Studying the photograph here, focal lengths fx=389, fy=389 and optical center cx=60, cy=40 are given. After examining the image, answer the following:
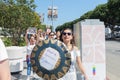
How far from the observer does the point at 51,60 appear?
4324 mm

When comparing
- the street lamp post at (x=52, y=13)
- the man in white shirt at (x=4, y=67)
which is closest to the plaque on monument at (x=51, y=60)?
the man in white shirt at (x=4, y=67)

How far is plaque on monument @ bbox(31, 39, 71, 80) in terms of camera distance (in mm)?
4242

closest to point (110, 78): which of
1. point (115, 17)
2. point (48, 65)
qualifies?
point (48, 65)

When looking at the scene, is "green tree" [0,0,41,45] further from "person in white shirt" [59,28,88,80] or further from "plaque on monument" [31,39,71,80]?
"plaque on monument" [31,39,71,80]

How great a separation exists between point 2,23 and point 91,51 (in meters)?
21.7

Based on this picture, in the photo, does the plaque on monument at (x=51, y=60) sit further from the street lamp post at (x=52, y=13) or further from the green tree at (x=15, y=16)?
the street lamp post at (x=52, y=13)

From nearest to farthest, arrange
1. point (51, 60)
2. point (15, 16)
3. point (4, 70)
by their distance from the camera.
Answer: point (4, 70) < point (51, 60) < point (15, 16)

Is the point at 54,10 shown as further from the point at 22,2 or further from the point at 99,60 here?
the point at 99,60

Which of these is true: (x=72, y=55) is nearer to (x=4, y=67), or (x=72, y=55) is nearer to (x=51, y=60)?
(x=51, y=60)

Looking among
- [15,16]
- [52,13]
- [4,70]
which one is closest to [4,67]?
[4,70]

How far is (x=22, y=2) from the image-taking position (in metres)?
30.8

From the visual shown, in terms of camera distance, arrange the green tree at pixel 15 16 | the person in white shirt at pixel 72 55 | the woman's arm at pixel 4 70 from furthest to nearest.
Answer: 1. the green tree at pixel 15 16
2. the person in white shirt at pixel 72 55
3. the woman's arm at pixel 4 70

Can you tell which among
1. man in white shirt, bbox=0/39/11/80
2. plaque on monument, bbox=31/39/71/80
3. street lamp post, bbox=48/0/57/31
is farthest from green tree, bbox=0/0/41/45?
man in white shirt, bbox=0/39/11/80

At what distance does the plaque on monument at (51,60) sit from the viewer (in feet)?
13.9
